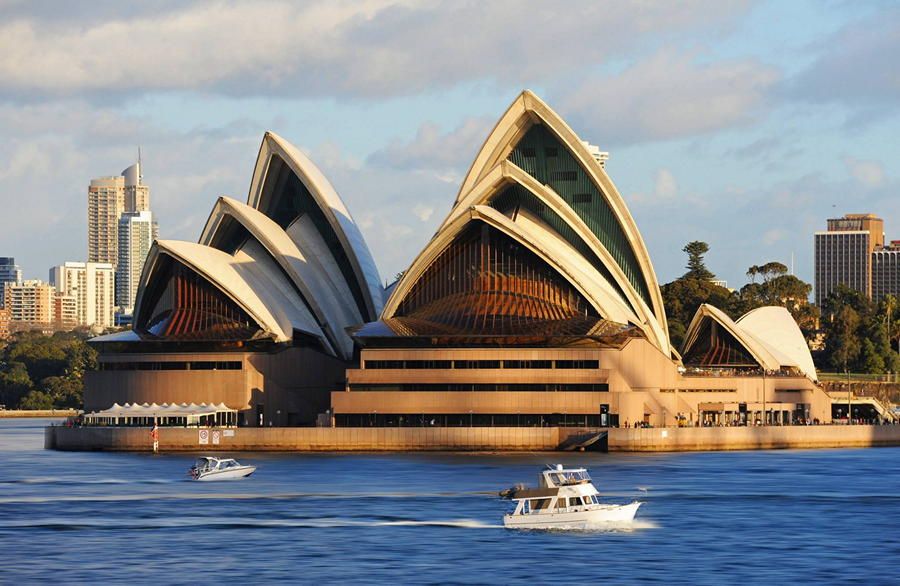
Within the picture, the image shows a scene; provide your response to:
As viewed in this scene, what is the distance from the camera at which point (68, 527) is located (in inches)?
2534

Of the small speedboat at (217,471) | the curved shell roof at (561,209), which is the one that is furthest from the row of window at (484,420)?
the small speedboat at (217,471)

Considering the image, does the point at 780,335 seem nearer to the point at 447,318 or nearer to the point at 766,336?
the point at 766,336

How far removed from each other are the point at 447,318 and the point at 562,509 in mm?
56895

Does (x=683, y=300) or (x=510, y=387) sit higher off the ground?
(x=683, y=300)

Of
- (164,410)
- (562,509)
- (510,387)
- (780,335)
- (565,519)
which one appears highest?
(780,335)

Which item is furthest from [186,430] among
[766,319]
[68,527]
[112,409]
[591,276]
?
[766,319]

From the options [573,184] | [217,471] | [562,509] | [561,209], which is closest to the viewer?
[562,509]

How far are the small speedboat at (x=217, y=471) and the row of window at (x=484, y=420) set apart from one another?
1125 inches

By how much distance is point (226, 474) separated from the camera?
85938mm

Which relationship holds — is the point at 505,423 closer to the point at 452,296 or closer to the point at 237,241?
the point at 452,296

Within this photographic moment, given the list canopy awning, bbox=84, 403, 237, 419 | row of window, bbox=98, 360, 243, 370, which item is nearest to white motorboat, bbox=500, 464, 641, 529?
canopy awning, bbox=84, 403, 237, 419

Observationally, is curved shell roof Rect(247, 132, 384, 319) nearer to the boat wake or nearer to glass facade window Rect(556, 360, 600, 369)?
glass facade window Rect(556, 360, 600, 369)

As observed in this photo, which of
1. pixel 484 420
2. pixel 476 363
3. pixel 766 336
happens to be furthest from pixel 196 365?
pixel 766 336

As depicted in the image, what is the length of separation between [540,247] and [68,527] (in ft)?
200
